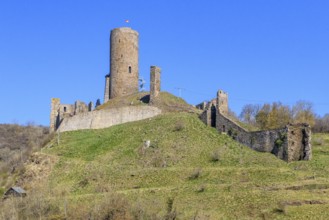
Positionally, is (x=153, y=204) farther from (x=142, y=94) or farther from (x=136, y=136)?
(x=142, y=94)

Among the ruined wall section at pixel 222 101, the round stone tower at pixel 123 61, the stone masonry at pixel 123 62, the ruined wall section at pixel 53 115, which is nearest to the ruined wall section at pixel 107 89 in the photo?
the stone masonry at pixel 123 62

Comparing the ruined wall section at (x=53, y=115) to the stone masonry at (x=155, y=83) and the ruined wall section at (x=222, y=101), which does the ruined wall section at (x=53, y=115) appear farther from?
the ruined wall section at (x=222, y=101)

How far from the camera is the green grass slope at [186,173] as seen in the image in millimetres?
40344

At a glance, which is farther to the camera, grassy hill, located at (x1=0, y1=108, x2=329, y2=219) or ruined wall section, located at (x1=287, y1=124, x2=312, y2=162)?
ruined wall section, located at (x1=287, y1=124, x2=312, y2=162)

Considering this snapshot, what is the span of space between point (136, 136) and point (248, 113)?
96.1 feet

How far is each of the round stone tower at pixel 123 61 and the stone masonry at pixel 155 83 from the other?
211 inches

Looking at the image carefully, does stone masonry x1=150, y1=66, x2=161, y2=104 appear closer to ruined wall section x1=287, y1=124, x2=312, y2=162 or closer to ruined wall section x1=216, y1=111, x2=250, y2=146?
ruined wall section x1=216, y1=111, x2=250, y2=146

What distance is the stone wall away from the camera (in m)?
61.2

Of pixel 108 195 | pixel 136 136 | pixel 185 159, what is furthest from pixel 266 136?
pixel 108 195

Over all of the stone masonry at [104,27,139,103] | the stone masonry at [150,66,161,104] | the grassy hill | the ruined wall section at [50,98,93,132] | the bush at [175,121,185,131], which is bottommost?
the grassy hill

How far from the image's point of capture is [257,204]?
1592 inches

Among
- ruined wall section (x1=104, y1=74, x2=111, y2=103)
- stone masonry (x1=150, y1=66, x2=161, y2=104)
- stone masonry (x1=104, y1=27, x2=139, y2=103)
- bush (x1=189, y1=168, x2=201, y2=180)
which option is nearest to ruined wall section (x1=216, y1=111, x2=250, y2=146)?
bush (x1=189, y1=168, x2=201, y2=180)

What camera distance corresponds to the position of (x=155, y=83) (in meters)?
62.9

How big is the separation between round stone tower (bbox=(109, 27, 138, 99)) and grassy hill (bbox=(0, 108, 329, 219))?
29.7 ft
